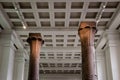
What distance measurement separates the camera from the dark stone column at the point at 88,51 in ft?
15.0

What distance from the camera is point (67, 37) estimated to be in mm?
18500

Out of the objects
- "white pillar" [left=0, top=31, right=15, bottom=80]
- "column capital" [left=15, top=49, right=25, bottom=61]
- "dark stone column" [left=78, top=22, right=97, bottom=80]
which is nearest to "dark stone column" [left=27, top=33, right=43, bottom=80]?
"dark stone column" [left=78, top=22, right=97, bottom=80]

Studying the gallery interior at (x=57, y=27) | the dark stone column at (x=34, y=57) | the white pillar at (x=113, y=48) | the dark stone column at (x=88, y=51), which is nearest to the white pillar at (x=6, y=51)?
the gallery interior at (x=57, y=27)

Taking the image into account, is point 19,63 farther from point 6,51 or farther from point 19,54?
point 6,51

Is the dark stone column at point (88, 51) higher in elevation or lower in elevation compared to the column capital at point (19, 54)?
lower

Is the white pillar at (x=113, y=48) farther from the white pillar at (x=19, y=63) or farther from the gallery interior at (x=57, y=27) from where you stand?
the white pillar at (x=19, y=63)

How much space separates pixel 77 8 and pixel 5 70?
7669 mm

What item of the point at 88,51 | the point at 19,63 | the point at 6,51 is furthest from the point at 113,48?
the point at 88,51

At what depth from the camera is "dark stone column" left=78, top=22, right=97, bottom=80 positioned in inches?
180

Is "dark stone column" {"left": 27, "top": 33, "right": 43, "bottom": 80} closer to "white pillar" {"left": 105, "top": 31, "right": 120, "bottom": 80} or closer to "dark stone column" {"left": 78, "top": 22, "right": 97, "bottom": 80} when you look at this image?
"dark stone column" {"left": 78, "top": 22, "right": 97, "bottom": 80}

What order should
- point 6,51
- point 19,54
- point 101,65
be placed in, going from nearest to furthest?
point 6,51 < point 101,65 < point 19,54

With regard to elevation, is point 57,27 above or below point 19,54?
above

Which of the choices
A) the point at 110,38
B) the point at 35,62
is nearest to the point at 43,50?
the point at 110,38

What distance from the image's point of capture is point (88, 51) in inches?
189
